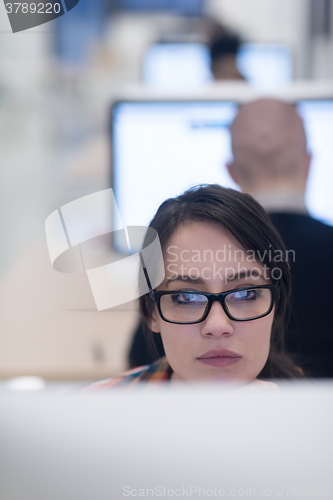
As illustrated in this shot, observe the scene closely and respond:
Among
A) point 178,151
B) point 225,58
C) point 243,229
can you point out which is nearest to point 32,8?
point 178,151

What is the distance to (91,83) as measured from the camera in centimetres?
100

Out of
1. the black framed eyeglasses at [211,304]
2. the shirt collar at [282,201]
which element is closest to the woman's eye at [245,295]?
the black framed eyeglasses at [211,304]

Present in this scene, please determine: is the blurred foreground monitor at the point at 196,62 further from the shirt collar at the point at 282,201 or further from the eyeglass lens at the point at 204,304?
the eyeglass lens at the point at 204,304

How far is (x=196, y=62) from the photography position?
1.77 metres

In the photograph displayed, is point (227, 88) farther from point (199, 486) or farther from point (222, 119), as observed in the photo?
point (199, 486)

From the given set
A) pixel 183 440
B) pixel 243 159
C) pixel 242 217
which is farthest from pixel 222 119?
pixel 183 440

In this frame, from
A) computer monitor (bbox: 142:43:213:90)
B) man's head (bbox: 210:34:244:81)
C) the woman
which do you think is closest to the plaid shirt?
the woman

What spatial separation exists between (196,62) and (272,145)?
1316 mm

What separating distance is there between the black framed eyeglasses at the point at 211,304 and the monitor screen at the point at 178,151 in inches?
3.3

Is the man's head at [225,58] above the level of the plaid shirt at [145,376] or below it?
above

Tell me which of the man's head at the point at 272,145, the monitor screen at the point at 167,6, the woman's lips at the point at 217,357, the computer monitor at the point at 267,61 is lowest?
the woman's lips at the point at 217,357

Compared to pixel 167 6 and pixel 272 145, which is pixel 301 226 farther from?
pixel 167 6

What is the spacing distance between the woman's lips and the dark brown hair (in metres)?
0.04

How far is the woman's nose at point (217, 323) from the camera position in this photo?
0.41 metres
